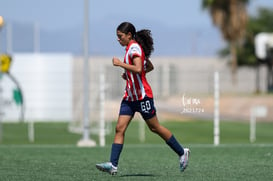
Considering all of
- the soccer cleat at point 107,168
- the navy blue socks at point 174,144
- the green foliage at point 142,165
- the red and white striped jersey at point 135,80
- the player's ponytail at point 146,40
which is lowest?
the green foliage at point 142,165

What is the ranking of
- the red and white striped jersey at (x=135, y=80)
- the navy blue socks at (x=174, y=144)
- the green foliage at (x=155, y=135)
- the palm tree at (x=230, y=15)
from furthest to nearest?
the palm tree at (x=230, y=15) < the green foliage at (x=155, y=135) < the navy blue socks at (x=174, y=144) < the red and white striped jersey at (x=135, y=80)

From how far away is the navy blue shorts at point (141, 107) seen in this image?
12258mm

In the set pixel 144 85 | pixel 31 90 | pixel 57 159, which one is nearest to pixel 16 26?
pixel 31 90

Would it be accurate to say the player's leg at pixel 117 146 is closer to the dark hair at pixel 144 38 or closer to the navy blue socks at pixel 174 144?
the navy blue socks at pixel 174 144

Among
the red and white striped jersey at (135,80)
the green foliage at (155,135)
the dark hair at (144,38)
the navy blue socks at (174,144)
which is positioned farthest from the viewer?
the green foliage at (155,135)

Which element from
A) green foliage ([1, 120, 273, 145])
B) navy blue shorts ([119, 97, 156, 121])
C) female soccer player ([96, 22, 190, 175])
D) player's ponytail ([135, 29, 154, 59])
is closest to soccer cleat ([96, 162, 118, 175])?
female soccer player ([96, 22, 190, 175])

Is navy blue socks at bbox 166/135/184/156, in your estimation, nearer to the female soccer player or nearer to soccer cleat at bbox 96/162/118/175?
the female soccer player

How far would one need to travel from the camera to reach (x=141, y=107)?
12266mm

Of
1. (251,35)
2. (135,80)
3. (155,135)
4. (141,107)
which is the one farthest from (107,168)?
(251,35)

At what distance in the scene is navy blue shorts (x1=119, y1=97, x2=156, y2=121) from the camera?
12258mm

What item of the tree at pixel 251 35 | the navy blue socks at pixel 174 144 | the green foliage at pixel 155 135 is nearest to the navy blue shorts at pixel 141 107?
the navy blue socks at pixel 174 144

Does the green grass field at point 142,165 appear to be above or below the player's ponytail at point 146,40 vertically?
below

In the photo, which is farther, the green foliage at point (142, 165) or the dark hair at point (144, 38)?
the dark hair at point (144, 38)

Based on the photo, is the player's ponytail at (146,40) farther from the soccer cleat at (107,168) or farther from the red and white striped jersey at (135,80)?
the soccer cleat at (107,168)
